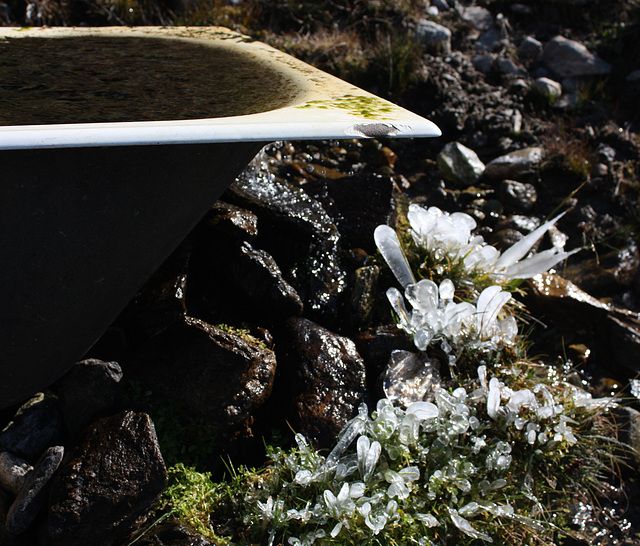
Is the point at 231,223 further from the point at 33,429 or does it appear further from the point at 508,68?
the point at 508,68

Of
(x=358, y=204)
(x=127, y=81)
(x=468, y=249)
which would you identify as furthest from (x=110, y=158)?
(x=468, y=249)

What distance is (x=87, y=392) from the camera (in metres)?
2.08

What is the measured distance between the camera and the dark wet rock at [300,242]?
8.73 ft

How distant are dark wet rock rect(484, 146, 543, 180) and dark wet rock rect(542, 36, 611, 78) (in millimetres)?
1220

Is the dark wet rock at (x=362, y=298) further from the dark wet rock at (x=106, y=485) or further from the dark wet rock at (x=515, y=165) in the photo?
the dark wet rock at (x=515, y=165)

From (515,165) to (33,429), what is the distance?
3377mm

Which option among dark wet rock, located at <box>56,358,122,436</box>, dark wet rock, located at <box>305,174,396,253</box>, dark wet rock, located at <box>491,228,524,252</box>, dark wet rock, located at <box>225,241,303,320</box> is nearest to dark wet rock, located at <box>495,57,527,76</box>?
dark wet rock, located at <box>491,228,524,252</box>

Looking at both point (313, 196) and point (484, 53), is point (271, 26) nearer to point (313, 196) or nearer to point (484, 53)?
point (484, 53)

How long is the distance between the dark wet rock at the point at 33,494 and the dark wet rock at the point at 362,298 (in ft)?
4.30

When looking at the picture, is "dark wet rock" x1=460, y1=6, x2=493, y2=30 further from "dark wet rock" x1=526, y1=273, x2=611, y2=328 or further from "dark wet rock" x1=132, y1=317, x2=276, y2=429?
"dark wet rock" x1=132, y1=317, x2=276, y2=429

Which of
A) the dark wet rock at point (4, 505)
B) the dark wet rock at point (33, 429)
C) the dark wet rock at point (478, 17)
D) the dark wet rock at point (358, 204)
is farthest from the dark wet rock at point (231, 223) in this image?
the dark wet rock at point (478, 17)

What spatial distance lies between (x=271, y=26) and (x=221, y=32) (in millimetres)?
2469

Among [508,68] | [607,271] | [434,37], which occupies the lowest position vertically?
[607,271]

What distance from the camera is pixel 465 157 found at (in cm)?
413
